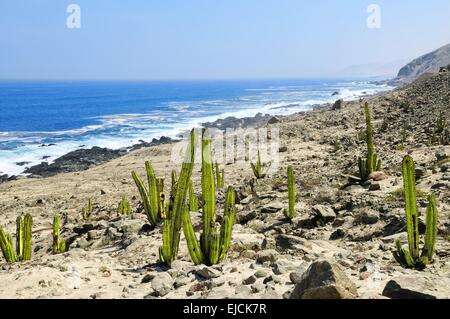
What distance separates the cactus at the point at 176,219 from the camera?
5285mm

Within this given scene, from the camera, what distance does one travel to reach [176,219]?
5.50 meters

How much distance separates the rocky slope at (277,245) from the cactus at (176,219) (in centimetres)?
17

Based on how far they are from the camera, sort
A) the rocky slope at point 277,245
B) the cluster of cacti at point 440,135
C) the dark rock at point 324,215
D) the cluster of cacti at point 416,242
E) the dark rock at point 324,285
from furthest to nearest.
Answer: the cluster of cacti at point 440,135 < the dark rock at point 324,215 < the cluster of cacti at point 416,242 < the rocky slope at point 277,245 < the dark rock at point 324,285

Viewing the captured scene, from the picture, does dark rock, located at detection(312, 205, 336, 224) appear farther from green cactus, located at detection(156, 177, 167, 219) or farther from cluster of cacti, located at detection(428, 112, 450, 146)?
cluster of cacti, located at detection(428, 112, 450, 146)

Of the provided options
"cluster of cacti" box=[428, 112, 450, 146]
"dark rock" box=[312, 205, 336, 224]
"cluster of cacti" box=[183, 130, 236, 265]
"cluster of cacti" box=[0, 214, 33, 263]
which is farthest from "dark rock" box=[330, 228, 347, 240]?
"cluster of cacti" box=[428, 112, 450, 146]

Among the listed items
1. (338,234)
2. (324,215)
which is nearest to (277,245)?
(338,234)

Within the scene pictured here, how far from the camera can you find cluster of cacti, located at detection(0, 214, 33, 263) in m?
6.79

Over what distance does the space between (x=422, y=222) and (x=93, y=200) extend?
10.0m

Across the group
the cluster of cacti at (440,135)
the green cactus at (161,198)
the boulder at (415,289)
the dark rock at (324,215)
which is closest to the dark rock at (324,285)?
the boulder at (415,289)

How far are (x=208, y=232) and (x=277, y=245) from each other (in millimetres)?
1014

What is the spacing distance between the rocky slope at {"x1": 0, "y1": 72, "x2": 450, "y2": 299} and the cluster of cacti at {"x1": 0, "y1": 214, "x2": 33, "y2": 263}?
342 millimetres

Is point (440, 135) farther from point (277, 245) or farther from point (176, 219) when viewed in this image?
point (176, 219)

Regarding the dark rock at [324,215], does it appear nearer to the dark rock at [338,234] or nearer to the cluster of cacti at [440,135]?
the dark rock at [338,234]
